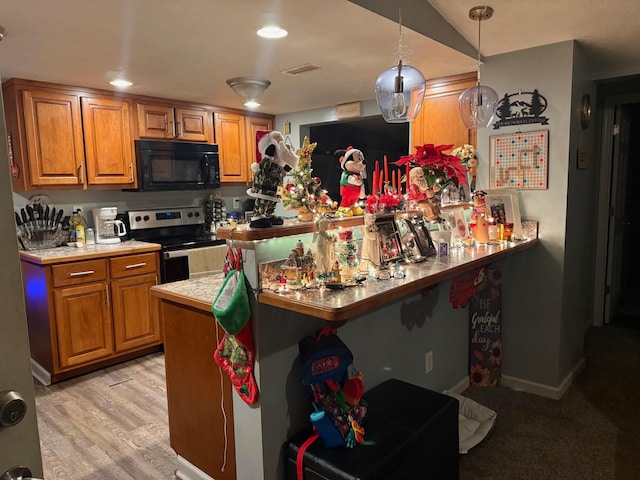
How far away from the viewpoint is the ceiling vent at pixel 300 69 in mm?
2928

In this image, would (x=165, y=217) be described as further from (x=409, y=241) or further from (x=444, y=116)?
(x=409, y=241)

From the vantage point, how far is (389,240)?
6.63ft

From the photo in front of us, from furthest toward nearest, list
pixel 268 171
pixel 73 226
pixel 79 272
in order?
pixel 73 226, pixel 79 272, pixel 268 171

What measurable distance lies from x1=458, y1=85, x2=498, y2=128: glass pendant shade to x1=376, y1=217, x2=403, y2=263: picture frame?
31.2 inches

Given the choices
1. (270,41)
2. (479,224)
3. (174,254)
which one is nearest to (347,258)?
(479,224)

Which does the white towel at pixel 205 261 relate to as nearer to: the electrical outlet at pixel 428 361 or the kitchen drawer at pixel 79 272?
the kitchen drawer at pixel 79 272

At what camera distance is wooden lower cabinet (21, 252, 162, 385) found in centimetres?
320

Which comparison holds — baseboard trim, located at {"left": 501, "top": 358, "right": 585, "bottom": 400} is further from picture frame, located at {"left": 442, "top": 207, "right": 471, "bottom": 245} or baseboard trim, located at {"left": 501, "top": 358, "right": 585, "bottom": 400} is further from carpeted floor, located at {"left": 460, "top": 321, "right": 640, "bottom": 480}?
picture frame, located at {"left": 442, "top": 207, "right": 471, "bottom": 245}

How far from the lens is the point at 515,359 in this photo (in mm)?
3078

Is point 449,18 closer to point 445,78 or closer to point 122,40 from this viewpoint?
point 445,78

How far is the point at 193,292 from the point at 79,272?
1.64 meters

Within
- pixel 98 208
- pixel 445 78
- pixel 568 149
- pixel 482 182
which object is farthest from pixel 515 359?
pixel 98 208

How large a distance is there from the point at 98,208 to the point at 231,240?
9.06 ft

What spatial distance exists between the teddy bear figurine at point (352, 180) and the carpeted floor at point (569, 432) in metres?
1.40
